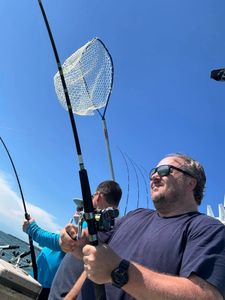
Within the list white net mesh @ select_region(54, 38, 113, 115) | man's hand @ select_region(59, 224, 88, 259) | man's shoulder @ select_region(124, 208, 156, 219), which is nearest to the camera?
man's hand @ select_region(59, 224, 88, 259)

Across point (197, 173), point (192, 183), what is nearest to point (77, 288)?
point (192, 183)

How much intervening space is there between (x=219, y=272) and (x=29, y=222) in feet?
11.4

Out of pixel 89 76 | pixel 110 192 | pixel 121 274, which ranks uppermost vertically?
pixel 89 76

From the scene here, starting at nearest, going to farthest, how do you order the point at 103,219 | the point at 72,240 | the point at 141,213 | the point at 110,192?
1. the point at 103,219
2. the point at 72,240
3. the point at 141,213
4. the point at 110,192

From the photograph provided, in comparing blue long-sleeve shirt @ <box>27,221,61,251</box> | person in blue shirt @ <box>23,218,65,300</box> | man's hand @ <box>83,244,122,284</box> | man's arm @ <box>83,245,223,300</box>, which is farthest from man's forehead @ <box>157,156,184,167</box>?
person in blue shirt @ <box>23,218,65,300</box>

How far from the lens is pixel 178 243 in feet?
7.45

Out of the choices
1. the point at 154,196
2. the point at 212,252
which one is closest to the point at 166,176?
the point at 154,196

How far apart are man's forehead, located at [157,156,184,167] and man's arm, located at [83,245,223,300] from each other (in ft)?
4.48

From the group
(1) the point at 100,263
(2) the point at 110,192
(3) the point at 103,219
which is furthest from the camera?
(2) the point at 110,192

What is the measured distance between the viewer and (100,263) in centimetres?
176

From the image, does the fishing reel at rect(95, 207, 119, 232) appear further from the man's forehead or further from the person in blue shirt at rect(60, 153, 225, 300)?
the man's forehead

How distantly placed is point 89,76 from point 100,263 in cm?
499

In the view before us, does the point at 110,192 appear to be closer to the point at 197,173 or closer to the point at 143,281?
the point at 197,173

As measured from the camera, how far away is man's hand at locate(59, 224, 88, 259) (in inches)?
93.1
